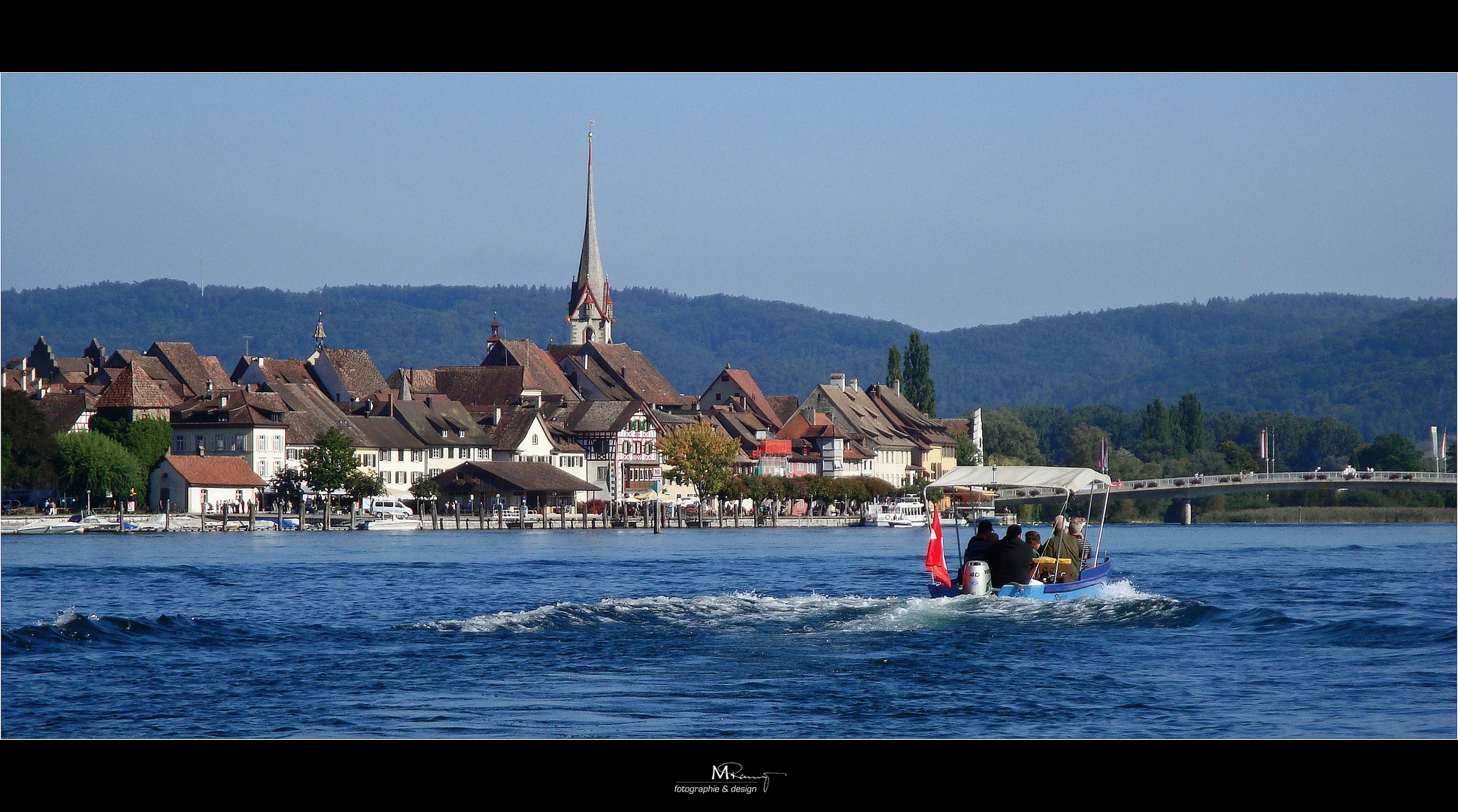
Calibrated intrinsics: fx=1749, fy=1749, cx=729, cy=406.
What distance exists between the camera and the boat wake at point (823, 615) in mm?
22969

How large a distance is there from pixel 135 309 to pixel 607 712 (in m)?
163

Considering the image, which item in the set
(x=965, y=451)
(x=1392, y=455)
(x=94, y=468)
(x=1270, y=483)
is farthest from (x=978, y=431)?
(x=94, y=468)

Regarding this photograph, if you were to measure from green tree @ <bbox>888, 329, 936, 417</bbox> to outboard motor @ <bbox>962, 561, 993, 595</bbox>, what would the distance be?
354 ft

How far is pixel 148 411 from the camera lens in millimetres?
85500

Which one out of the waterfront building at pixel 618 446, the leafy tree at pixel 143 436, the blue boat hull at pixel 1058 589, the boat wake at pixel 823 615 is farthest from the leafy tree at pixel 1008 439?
the boat wake at pixel 823 615

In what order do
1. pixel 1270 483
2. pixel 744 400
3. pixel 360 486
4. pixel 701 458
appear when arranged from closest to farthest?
pixel 360 486 → pixel 1270 483 → pixel 701 458 → pixel 744 400

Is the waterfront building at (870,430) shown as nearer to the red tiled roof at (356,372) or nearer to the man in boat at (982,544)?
the red tiled roof at (356,372)

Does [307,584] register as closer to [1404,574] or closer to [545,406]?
[1404,574]

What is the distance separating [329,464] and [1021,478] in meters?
57.9

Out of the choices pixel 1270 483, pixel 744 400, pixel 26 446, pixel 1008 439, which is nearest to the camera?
pixel 26 446

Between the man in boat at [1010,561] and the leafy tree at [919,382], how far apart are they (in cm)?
10755

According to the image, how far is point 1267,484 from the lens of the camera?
88.6 metres

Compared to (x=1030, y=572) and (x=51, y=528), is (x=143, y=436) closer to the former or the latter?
(x=51, y=528)
